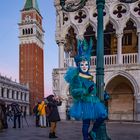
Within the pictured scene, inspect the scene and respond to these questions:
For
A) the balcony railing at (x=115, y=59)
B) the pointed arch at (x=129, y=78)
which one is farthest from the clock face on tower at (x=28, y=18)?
the pointed arch at (x=129, y=78)

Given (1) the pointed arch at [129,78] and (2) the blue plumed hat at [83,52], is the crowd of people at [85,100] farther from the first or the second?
(1) the pointed arch at [129,78]

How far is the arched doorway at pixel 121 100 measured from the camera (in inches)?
1007

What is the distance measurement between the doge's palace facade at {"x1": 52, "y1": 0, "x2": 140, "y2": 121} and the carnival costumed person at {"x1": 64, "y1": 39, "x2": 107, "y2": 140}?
14.6 meters

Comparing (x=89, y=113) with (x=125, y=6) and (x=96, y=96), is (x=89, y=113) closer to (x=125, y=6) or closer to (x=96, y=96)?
(x=96, y=96)

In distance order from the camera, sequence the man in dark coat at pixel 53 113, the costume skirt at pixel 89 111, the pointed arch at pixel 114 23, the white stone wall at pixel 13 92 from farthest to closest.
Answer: the white stone wall at pixel 13 92 → the pointed arch at pixel 114 23 → the man in dark coat at pixel 53 113 → the costume skirt at pixel 89 111

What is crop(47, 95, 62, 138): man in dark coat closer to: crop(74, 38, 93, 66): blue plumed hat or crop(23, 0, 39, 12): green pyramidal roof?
crop(74, 38, 93, 66): blue plumed hat

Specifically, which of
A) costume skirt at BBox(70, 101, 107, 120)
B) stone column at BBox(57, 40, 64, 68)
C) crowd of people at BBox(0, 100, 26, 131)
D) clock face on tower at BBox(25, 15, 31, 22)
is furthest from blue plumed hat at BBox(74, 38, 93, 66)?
clock face on tower at BBox(25, 15, 31, 22)

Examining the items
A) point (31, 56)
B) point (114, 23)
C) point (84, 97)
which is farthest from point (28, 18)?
point (84, 97)

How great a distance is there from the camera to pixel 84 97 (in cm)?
838

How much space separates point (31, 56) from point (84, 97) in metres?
108

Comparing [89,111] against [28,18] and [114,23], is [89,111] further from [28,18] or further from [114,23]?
[28,18]

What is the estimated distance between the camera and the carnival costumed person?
823 centimetres

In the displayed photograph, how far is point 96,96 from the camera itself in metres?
8.51

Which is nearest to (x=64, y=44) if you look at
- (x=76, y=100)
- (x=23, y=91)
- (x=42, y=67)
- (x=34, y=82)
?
(x=76, y=100)
